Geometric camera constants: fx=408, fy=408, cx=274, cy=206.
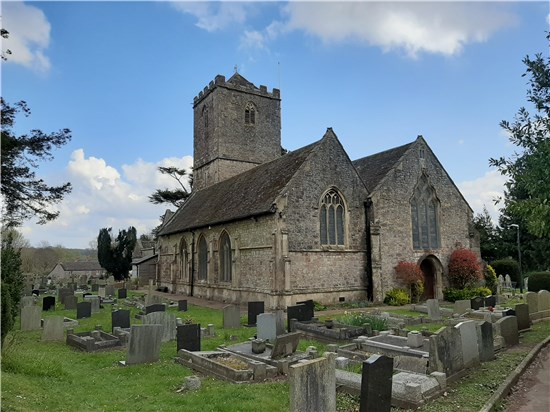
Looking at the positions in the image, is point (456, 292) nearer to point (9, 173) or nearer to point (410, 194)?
point (410, 194)

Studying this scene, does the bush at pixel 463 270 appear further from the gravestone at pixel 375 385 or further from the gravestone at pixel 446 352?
the gravestone at pixel 375 385

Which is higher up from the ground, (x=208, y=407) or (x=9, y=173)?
(x=9, y=173)

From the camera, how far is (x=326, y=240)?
21.0m

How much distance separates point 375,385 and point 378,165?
2081 centimetres

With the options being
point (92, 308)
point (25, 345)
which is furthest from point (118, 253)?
point (25, 345)

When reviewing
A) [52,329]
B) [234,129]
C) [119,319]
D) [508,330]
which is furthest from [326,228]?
[234,129]

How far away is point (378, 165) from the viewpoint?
2530 cm

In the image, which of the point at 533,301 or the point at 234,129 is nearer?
the point at 533,301

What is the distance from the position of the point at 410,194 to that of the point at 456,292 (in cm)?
600

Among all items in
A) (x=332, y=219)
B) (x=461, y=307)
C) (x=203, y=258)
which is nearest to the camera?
(x=461, y=307)

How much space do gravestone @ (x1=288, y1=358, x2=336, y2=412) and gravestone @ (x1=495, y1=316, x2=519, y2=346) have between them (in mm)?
7435

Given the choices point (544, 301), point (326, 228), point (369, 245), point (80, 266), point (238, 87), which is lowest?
point (544, 301)

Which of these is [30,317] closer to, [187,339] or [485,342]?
[187,339]

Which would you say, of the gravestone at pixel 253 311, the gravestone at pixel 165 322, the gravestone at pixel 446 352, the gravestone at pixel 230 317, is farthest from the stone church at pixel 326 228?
the gravestone at pixel 446 352
